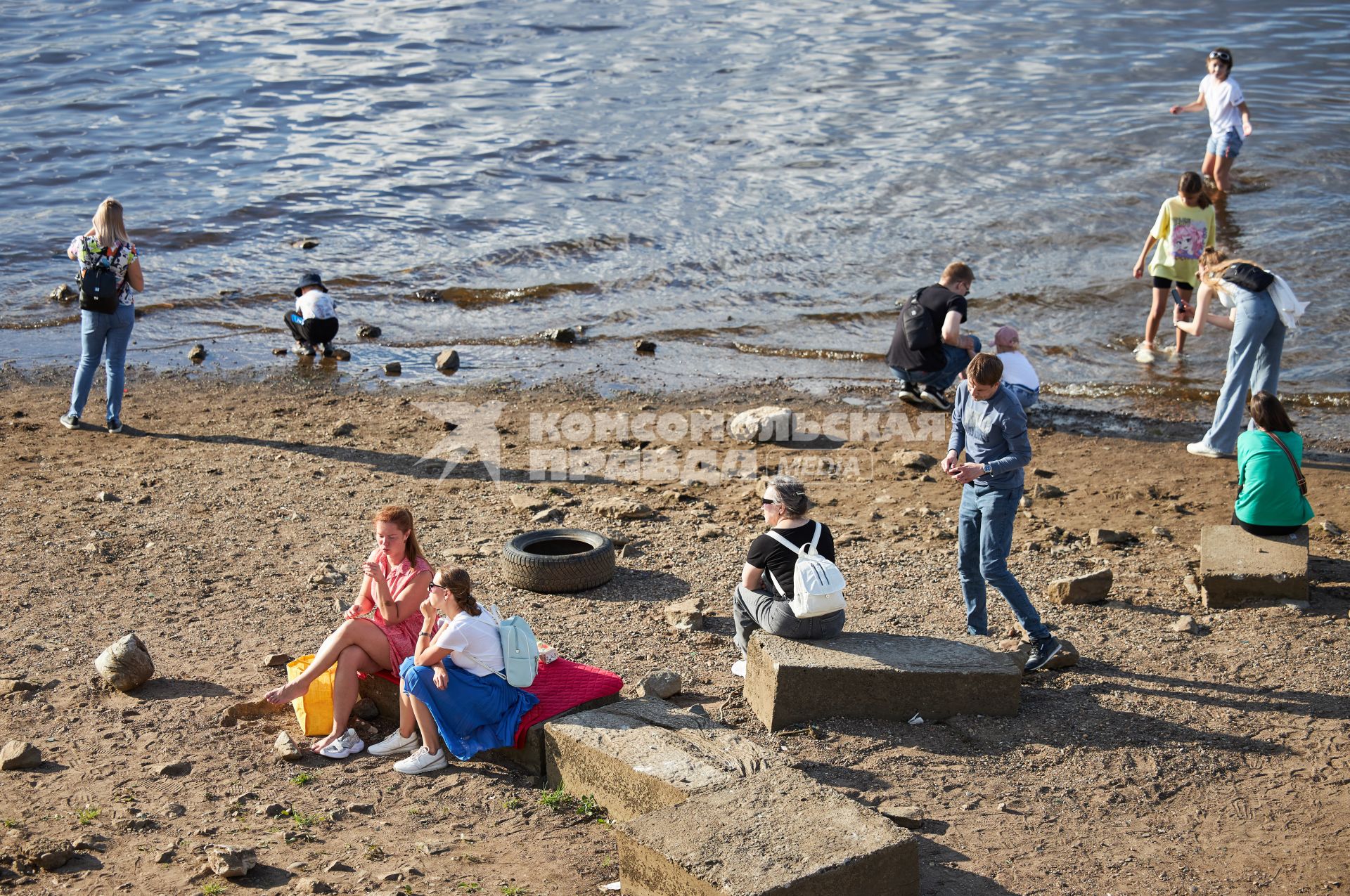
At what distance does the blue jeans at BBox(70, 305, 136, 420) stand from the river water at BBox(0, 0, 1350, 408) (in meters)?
2.45

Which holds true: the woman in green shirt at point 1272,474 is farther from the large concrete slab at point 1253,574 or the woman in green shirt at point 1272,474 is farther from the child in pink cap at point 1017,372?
the child in pink cap at point 1017,372

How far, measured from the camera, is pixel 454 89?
28.4 m

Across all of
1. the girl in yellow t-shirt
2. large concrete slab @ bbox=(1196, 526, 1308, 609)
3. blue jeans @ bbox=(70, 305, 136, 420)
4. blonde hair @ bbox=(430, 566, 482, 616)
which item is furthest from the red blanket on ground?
the girl in yellow t-shirt

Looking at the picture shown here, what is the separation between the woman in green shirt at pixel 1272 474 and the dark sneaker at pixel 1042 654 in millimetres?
2102

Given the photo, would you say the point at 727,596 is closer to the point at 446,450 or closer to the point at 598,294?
the point at 446,450

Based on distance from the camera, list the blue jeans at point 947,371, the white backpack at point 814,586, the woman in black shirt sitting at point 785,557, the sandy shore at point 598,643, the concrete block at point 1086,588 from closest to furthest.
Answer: the sandy shore at point 598,643
the white backpack at point 814,586
the woman in black shirt sitting at point 785,557
the concrete block at point 1086,588
the blue jeans at point 947,371

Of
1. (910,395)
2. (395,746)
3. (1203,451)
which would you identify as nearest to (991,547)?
(395,746)

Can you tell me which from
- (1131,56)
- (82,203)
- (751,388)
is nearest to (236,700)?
(751,388)

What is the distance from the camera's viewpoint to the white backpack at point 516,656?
6.09 meters

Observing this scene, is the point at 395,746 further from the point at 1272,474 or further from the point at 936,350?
the point at 936,350

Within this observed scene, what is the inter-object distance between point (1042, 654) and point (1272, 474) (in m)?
2.31

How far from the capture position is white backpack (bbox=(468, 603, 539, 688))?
6.09 meters

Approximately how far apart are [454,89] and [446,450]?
1969cm

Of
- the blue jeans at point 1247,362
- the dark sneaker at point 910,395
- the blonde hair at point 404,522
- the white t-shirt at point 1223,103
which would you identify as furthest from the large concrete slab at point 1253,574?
the white t-shirt at point 1223,103
